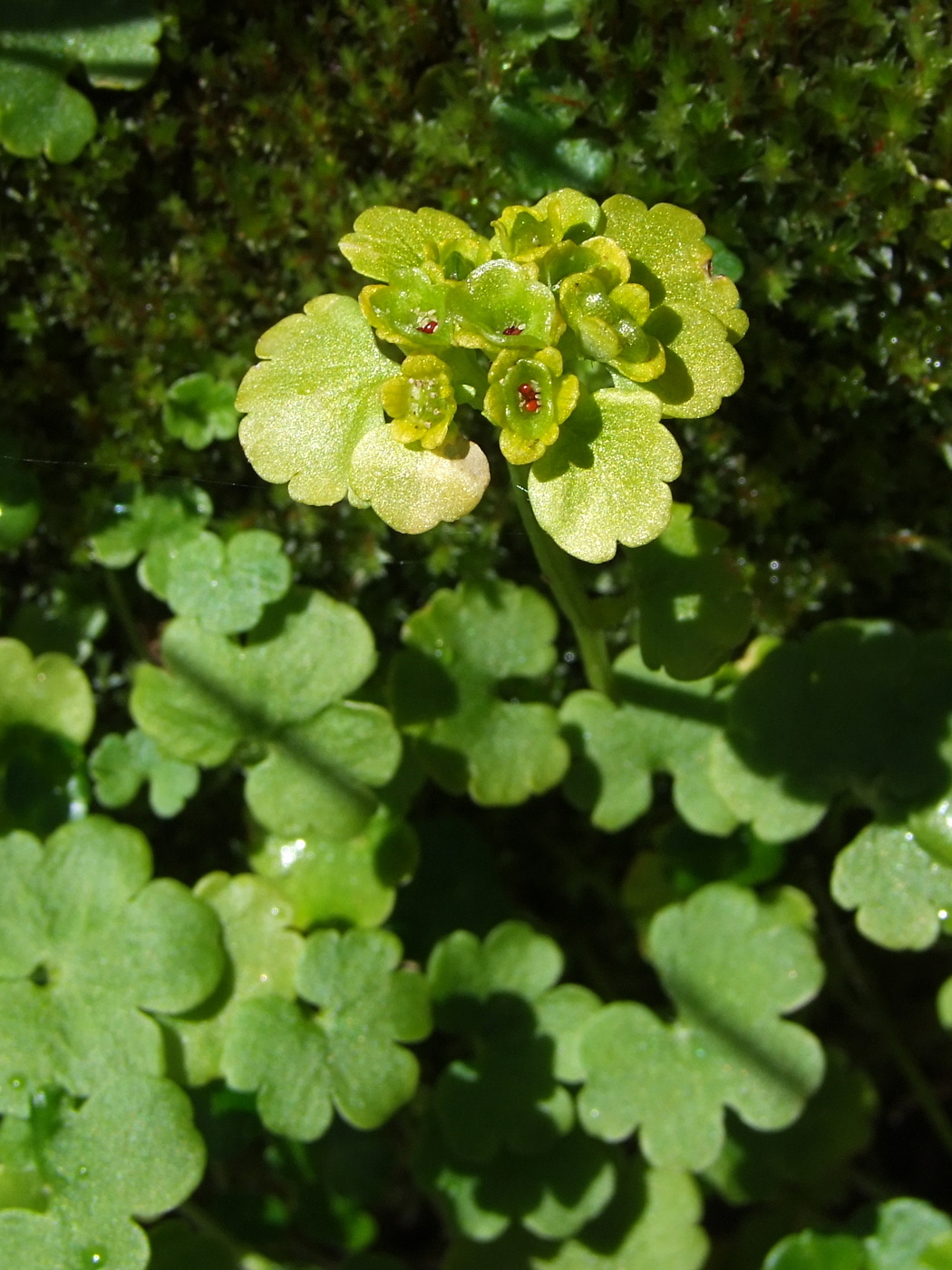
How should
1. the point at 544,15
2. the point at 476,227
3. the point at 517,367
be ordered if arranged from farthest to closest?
1. the point at 476,227
2. the point at 544,15
3. the point at 517,367

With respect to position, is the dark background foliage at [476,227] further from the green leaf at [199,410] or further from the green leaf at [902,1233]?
the green leaf at [902,1233]

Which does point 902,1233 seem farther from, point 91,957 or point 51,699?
point 51,699

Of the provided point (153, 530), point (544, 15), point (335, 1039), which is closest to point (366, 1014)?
point (335, 1039)

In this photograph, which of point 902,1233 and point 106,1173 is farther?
point 902,1233

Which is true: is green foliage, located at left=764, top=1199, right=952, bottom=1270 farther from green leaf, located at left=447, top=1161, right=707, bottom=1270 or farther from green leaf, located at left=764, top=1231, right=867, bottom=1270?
green leaf, located at left=447, top=1161, right=707, bottom=1270

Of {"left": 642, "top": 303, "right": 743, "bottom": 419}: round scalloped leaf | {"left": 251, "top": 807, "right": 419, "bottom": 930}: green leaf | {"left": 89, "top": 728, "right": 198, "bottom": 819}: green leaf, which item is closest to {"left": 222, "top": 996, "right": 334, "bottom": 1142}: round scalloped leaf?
{"left": 251, "top": 807, "right": 419, "bottom": 930}: green leaf

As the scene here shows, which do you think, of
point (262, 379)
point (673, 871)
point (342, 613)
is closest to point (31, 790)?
point (342, 613)

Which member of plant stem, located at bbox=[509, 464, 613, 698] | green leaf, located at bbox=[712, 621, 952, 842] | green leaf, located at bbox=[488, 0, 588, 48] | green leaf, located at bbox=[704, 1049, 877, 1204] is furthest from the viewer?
green leaf, located at bbox=[704, 1049, 877, 1204]
